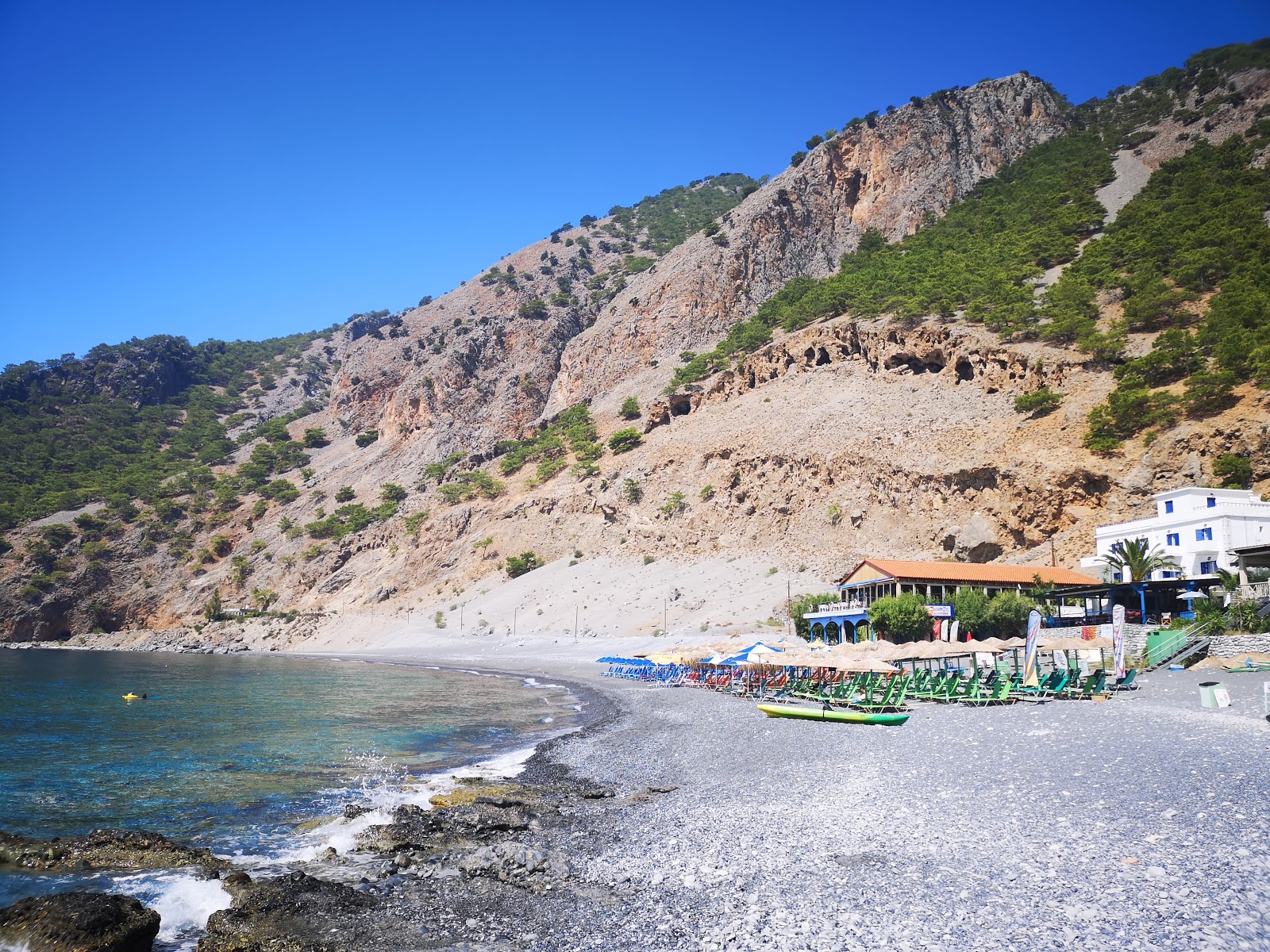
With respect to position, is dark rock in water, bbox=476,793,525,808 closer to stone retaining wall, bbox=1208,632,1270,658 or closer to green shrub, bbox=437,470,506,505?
stone retaining wall, bbox=1208,632,1270,658

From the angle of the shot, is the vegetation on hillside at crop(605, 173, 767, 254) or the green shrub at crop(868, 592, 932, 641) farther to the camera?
the vegetation on hillside at crop(605, 173, 767, 254)

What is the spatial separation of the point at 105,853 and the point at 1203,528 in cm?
4484

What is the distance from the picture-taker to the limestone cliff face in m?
103

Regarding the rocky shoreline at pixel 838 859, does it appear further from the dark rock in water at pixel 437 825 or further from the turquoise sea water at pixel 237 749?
the turquoise sea water at pixel 237 749

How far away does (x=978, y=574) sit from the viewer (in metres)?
42.6

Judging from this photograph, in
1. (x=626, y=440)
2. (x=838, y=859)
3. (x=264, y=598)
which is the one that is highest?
(x=626, y=440)

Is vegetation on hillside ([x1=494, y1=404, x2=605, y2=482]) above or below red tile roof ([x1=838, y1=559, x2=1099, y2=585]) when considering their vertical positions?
above

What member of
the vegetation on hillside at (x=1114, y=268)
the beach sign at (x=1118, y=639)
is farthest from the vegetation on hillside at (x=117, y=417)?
the beach sign at (x=1118, y=639)

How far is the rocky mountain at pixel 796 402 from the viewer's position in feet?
177

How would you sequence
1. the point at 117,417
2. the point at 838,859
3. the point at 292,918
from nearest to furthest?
the point at 292,918 → the point at 838,859 → the point at 117,417

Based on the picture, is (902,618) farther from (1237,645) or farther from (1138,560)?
(1237,645)

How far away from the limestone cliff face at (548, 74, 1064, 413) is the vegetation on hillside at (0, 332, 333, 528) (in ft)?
202

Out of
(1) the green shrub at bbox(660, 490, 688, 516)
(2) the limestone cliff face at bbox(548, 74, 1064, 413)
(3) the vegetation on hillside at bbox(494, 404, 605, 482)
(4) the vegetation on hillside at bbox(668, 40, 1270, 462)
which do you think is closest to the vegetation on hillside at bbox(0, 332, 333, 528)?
(3) the vegetation on hillside at bbox(494, 404, 605, 482)

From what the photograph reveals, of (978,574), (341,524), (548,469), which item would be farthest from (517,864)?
(341,524)
